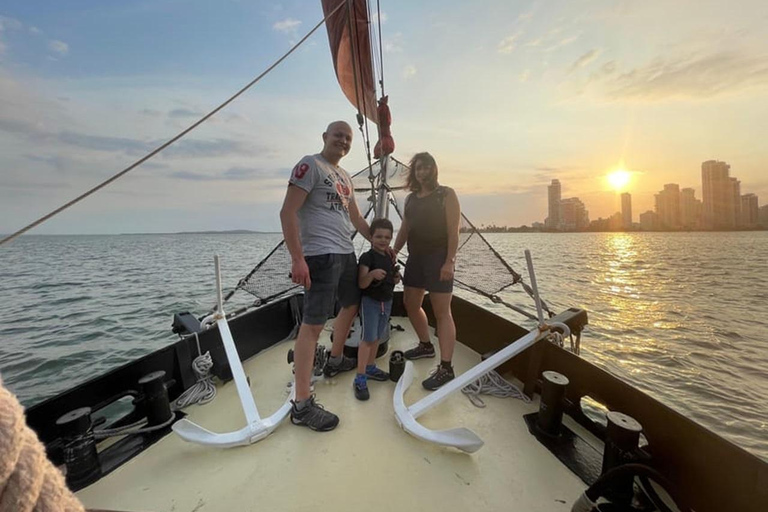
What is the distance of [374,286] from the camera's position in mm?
2445

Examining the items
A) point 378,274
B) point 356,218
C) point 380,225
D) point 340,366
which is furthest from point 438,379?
point 356,218

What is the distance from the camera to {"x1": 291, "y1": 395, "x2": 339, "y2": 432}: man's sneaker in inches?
77.3

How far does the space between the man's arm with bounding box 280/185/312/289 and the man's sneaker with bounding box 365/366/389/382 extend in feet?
3.45

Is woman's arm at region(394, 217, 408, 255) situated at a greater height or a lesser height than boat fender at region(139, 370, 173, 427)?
greater

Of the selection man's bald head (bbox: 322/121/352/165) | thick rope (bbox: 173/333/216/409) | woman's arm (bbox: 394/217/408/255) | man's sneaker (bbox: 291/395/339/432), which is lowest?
man's sneaker (bbox: 291/395/339/432)

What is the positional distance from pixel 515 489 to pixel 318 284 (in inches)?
58.3

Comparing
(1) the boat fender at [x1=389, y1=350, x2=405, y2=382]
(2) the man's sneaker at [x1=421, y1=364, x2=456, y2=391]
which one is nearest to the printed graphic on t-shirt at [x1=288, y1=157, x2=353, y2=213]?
(1) the boat fender at [x1=389, y1=350, x2=405, y2=382]

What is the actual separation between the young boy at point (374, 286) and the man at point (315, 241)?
26 centimetres

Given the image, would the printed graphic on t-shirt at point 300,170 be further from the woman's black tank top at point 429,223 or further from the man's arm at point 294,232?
the woman's black tank top at point 429,223

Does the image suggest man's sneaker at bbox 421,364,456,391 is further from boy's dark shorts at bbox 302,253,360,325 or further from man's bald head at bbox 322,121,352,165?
man's bald head at bbox 322,121,352,165

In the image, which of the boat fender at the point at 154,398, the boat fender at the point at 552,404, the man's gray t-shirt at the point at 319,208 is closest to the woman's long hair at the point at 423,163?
the man's gray t-shirt at the point at 319,208

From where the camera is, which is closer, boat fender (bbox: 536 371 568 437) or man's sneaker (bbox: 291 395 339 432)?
boat fender (bbox: 536 371 568 437)

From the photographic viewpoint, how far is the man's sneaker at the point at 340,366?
2600 millimetres

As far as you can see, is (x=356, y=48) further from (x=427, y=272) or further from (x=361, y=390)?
(x=361, y=390)
